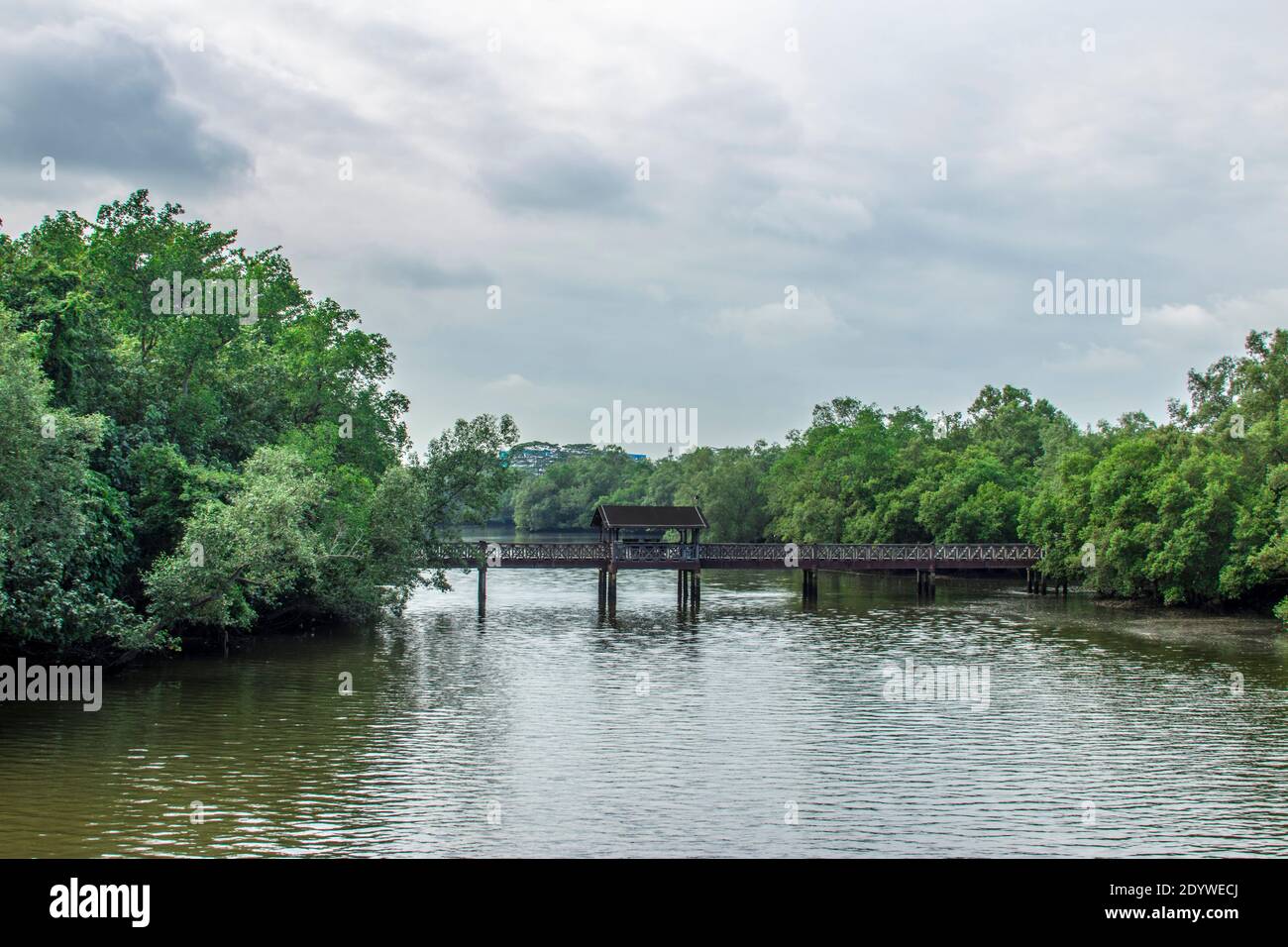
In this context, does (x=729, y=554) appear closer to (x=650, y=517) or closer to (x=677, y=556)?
(x=677, y=556)

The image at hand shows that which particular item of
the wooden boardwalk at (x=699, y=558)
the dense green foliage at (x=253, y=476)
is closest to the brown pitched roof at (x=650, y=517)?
the wooden boardwalk at (x=699, y=558)

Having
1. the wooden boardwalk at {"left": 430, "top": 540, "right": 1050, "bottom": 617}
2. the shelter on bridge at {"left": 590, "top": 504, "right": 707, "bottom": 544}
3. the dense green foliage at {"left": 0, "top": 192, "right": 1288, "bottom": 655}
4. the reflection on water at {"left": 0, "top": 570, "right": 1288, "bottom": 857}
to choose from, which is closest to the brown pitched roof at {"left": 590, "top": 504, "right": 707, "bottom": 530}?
the shelter on bridge at {"left": 590, "top": 504, "right": 707, "bottom": 544}

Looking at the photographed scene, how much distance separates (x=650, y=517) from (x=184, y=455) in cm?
2454

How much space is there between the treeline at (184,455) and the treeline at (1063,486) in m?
31.8

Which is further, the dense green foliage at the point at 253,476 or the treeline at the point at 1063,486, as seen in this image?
the treeline at the point at 1063,486

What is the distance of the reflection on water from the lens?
57.7 feet

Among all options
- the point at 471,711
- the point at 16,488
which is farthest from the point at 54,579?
the point at 471,711

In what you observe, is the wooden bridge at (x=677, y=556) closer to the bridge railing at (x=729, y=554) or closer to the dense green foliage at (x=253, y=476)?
the bridge railing at (x=729, y=554)

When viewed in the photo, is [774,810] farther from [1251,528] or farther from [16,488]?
[1251,528]

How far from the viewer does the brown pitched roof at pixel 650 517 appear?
55.5 m

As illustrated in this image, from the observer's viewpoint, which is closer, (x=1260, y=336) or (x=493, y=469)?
(x=493, y=469)

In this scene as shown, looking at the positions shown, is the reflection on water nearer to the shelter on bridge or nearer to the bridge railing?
the bridge railing

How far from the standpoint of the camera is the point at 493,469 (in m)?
49.8
